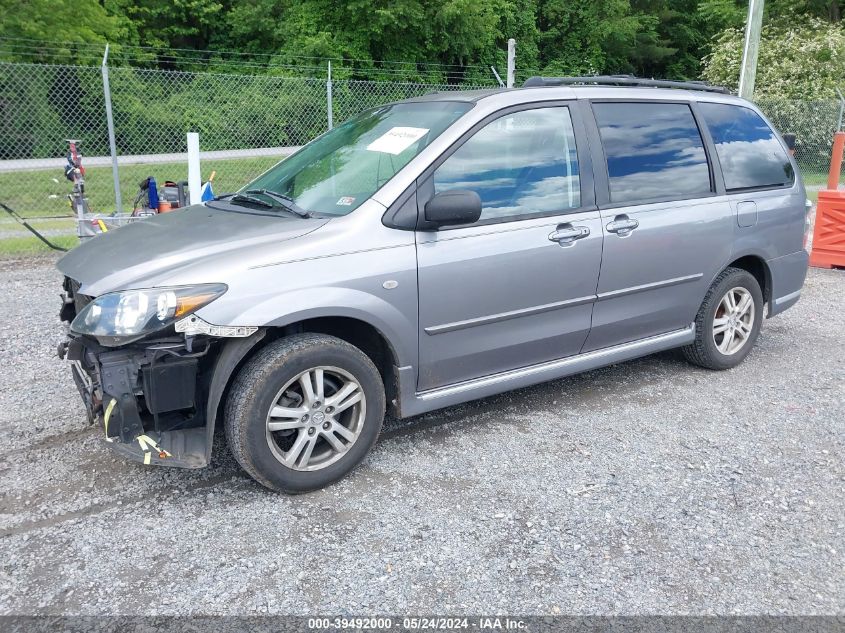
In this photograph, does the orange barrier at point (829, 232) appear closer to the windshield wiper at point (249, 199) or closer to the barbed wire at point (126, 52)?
the windshield wiper at point (249, 199)

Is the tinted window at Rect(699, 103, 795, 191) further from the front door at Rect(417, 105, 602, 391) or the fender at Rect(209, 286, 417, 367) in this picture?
the fender at Rect(209, 286, 417, 367)

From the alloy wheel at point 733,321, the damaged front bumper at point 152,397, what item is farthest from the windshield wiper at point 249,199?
the alloy wheel at point 733,321

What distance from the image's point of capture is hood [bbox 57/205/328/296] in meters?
3.26

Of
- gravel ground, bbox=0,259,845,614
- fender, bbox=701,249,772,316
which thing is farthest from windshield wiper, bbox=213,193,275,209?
fender, bbox=701,249,772,316

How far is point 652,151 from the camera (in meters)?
4.62

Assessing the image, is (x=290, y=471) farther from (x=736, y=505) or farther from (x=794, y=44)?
(x=794, y=44)

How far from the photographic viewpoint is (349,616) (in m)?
2.65

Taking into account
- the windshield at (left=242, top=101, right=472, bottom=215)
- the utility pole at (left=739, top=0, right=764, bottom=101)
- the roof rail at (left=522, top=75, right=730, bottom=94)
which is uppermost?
A: the utility pole at (left=739, top=0, right=764, bottom=101)

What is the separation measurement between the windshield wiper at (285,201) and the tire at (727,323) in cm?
293

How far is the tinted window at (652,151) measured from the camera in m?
4.41

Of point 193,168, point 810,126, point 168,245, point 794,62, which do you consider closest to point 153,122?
point 193,168

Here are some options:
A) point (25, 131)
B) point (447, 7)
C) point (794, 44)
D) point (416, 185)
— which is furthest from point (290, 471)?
point (794, 44)

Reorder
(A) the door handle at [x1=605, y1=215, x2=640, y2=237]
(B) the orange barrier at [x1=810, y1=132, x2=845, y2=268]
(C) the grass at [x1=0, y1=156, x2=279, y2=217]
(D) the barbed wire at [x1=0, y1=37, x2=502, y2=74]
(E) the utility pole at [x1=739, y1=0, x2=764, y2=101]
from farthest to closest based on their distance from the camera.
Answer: (D) the barbed wire at [x1=0, y1=37, x2=502, y2=74] < (C) the grass at [x1=0, y1=156, x2=279, y2=217] < (E) the utility pole at [x1=739, y1=0, x2=764, y2=101] < (B) the orange barrier at [x1=810, y1=132, x2=845, y2=268] < (A) the door handle at [x1=605, y1=215, x2=640, y2=237]

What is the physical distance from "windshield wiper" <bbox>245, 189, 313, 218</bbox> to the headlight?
2.47 ft
